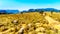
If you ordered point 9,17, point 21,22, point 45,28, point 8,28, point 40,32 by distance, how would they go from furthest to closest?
point 9,17 → point 21,22 → point 8,28 → point 45,28 → point 40,32

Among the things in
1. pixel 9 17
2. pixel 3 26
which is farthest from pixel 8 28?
pixel 9 17

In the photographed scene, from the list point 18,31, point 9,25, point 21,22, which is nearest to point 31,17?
point 21,22

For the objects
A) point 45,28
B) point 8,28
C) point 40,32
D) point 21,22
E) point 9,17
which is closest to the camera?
point 40,32

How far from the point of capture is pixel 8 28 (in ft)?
90.3

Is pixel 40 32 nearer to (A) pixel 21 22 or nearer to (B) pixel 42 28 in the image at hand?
(B) pixel 42 28

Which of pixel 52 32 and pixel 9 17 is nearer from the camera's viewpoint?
pixel 52 32

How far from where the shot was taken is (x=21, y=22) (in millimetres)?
29688

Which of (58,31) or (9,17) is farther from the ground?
(9,17)

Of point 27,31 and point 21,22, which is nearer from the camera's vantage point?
point 27,31

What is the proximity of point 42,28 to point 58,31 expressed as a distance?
10.6ft

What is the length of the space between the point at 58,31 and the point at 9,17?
12.0 m

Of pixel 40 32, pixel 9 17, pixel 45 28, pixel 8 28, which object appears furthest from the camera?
pixel 9 17

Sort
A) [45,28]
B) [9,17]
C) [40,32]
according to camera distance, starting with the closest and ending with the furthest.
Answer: [40,32], [45,28], [9,17]

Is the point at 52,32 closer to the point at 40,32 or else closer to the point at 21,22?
the point at 40,32
